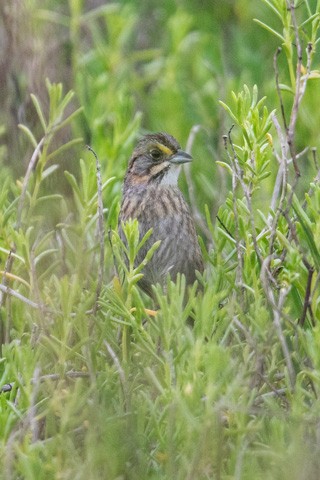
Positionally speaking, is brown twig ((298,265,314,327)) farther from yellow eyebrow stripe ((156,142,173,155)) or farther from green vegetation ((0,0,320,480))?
yellow eyebrow stripe ((156,142,173,155))

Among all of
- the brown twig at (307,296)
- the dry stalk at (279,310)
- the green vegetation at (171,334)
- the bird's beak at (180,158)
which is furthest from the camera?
the bird's beak at (180,158)

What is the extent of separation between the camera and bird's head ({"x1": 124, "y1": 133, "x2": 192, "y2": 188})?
15.9 ft

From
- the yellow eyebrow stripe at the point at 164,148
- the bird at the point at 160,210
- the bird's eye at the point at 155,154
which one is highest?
the yellow eyebrow stripe at the point at 164,148

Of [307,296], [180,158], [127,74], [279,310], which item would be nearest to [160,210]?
[180,158]

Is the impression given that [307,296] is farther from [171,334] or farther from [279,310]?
[171,334]

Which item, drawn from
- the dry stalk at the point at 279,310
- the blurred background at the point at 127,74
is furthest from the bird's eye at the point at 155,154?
the dry stalk at the point at 279,310

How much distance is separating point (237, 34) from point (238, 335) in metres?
4.02

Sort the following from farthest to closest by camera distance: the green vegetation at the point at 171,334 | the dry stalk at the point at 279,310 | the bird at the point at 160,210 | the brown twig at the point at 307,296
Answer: the bird at the point at 160,210 < the brown twig at the point at 307,296 < the dry stalk at the point at 279,310 < the green vegetation at the point at 171,334

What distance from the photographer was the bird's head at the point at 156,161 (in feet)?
15.9

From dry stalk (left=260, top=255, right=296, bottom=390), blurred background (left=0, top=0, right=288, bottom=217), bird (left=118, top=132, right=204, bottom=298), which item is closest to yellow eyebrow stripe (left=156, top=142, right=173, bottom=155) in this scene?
bird (left=118, top=132, right=204, bottom=298)

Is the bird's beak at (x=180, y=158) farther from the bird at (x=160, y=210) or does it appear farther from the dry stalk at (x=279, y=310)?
the dry stalk at (x=279, y=310)

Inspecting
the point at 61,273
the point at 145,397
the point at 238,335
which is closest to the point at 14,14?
the point at 61,273

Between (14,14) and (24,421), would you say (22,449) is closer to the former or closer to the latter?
(24,421)

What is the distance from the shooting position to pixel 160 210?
4.69 meters
